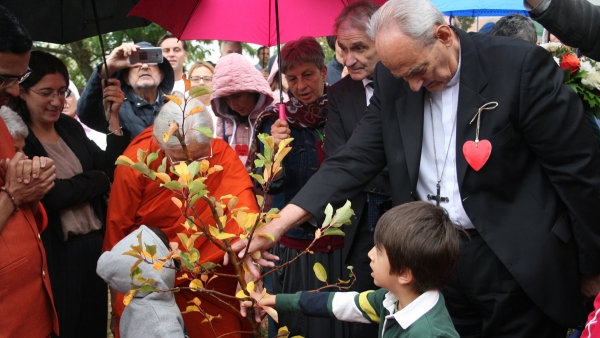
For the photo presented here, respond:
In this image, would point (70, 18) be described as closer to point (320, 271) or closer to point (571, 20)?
point (320, 271)

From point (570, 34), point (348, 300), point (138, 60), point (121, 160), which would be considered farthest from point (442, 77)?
point (138, 60)

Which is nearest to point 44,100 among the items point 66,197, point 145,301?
point 66,197

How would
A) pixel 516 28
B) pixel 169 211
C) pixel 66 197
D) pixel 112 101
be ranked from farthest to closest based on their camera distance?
pixel 112 101 < pixel 516 28 < pixel 66 197 < pixel 169 211

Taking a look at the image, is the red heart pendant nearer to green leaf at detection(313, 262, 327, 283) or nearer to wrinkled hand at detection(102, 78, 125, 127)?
green leaf at detection(313, 262, 327, 283)

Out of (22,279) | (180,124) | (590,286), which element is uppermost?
(180,124)

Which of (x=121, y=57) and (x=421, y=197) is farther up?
(x=121, y=57)

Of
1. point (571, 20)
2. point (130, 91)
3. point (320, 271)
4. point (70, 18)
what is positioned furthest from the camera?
point (130, 91)

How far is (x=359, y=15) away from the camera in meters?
3.28

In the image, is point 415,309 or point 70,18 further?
point 70,18

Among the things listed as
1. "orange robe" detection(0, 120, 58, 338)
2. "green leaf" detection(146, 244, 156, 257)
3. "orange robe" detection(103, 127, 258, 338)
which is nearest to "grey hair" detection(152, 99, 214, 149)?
"orange robe" detection(103, 127, 258, 338)

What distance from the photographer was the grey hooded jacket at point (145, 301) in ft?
8.82

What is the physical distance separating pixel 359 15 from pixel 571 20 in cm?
119

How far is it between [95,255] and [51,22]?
1.49m

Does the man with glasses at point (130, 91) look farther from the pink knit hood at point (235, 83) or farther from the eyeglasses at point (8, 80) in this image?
the eyeglasses at point (8, 80)
